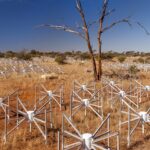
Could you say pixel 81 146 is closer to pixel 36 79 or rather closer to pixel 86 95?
pixel 86 95

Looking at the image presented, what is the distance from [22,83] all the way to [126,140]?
41.8 ft

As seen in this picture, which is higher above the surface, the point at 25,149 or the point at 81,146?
the point at 81,146

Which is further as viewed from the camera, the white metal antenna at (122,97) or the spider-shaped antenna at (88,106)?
the white metal antenna at (122,97)

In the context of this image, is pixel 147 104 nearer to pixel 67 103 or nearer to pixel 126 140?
pixel 67 103

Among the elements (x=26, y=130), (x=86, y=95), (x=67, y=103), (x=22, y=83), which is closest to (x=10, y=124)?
(x=26, y=130)

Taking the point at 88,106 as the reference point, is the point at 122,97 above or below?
above

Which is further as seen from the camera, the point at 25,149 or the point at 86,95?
the point at 86,95

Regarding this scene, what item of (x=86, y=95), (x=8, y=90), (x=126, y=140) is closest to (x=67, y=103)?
(x=86, y=95)

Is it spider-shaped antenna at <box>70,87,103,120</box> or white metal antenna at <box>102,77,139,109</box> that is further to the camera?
white metal antenna at <box>102,77,139,109</box>

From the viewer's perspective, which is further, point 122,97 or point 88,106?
point 122,97

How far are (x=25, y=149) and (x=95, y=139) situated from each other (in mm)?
2657

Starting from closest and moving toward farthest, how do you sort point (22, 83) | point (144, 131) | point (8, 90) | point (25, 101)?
1. point (144, 131)
2. point (25, 101)
3. point (8, 90)
4. point (22, 83)

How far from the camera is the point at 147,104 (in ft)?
49.0

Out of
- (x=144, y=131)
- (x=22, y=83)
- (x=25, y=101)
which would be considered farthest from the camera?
(x=22, y=83)
